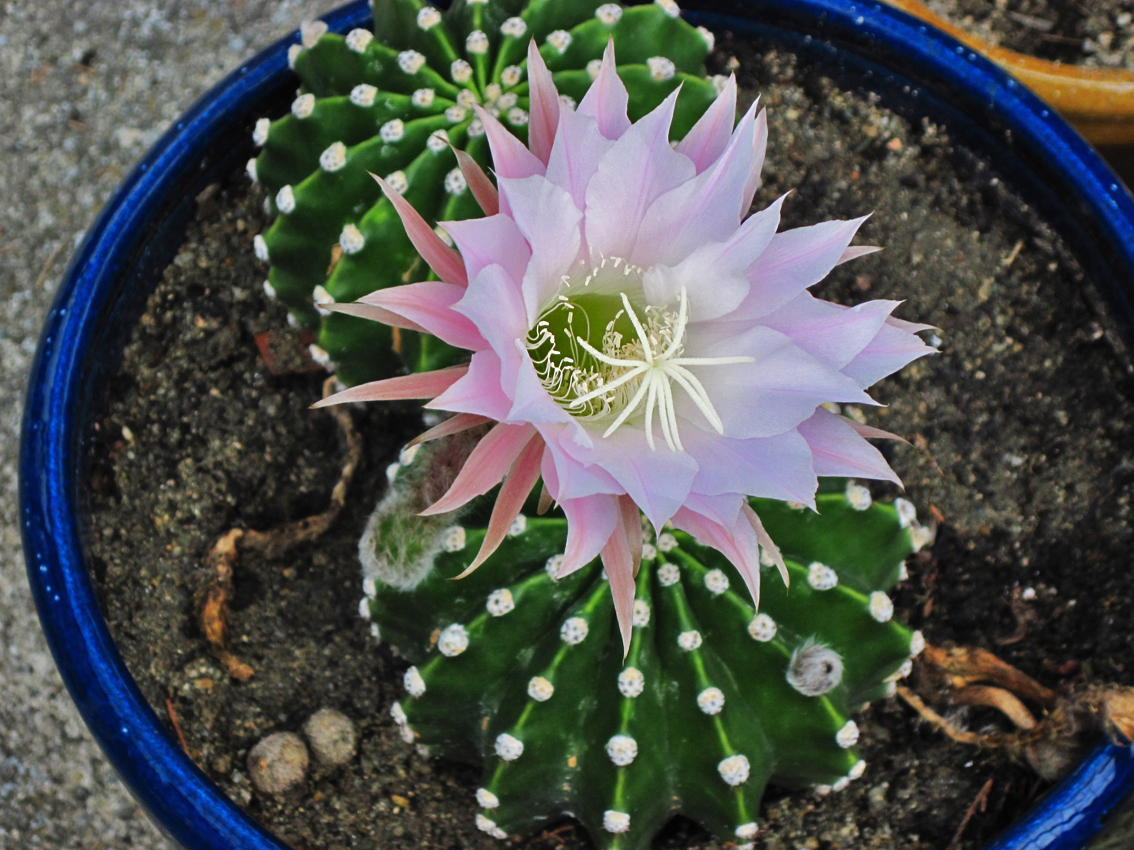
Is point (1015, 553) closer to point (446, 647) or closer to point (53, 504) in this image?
point (446, 647)

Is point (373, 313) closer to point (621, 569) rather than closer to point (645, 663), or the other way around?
point (621, 569)

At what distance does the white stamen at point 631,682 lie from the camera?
84 centimetres

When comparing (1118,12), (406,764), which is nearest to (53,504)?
(406,764)

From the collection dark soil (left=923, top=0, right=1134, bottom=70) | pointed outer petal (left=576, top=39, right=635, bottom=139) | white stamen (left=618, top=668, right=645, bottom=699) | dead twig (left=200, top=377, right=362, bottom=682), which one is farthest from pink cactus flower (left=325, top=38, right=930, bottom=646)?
dark soil (left=923, top=0, right=1134, bottom=70)

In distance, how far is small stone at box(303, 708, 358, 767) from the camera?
1.07 m

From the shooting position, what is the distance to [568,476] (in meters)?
0.61

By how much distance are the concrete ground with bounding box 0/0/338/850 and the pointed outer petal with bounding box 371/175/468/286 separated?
109cm

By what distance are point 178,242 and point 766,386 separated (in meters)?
0.83

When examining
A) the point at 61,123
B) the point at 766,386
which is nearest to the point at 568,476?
the point at 766,386

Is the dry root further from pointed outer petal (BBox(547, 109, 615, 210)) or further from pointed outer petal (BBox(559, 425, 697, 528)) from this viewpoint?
pointed outer petal (BBox(547, 109, 615, 210))

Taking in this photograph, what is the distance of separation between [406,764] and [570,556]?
0.57m

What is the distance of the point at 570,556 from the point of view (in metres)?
0.63

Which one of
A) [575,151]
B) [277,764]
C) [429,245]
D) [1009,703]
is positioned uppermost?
[575,151]

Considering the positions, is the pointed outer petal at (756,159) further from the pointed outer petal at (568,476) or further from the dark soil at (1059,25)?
the dark soil at (1059,25)
